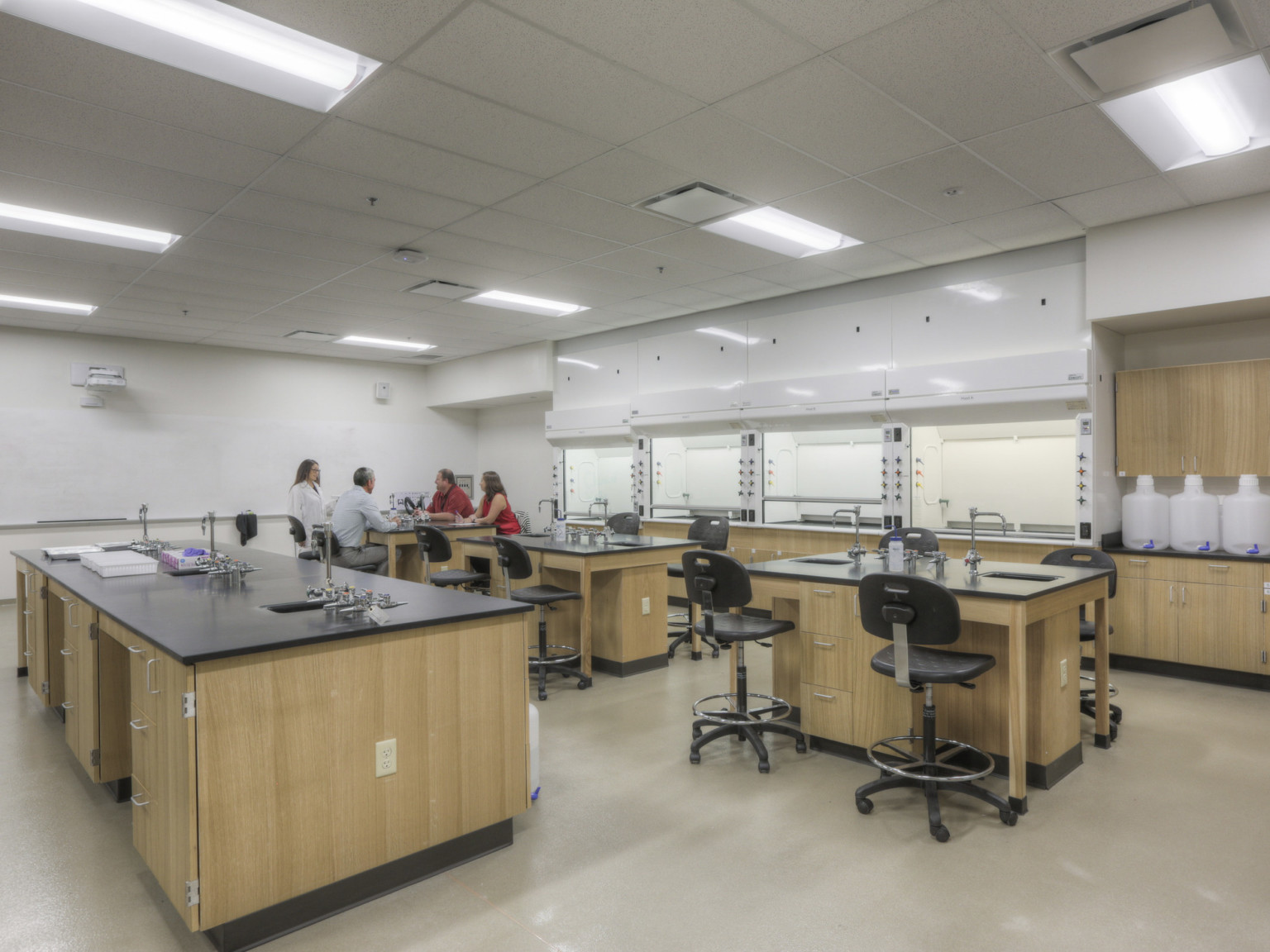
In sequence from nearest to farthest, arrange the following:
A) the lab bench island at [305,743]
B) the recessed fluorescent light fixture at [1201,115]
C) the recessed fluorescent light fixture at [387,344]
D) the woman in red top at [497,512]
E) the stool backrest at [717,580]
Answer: the lab bench island at [305,743], the recessed fluorescent light fixture at [1201,115], the stool backrest at [717,580], the woman in red top at [497,512], the recessed fluorescent light fixture at [387,344]

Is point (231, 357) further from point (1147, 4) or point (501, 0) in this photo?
point (1147, 4)

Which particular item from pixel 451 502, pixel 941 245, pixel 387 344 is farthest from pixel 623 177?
pixel 387 344

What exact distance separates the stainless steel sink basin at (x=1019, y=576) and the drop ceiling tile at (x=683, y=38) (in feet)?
7.95

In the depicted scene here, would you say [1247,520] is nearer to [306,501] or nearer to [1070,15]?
[1070,15]

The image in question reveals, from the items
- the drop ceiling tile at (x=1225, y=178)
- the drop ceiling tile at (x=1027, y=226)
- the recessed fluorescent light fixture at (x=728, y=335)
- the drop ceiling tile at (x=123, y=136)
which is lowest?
the recessed fluorescent light fixture at (x=728, y=335)

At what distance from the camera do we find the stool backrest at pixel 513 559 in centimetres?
482

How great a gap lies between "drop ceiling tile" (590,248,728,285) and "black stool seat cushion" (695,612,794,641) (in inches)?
114

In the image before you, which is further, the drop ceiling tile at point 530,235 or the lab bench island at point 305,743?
the drop ceiling tile at point 530,235

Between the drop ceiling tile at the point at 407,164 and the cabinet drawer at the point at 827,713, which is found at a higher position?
the drop ceiling tile at the point at 407,164

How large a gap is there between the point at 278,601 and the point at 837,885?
226cm

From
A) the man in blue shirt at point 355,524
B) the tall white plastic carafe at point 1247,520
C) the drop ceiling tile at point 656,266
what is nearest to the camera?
the tall white plastic carafe at point 1247,520

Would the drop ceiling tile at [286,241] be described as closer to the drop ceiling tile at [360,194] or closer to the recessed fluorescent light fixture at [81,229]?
the recessed fluorescent light fixture at [81,229]

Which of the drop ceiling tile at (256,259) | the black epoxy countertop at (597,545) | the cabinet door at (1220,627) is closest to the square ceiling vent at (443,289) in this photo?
the drop ceiling tile at (256,259)

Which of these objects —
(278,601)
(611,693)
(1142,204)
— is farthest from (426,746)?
(1142,204)
